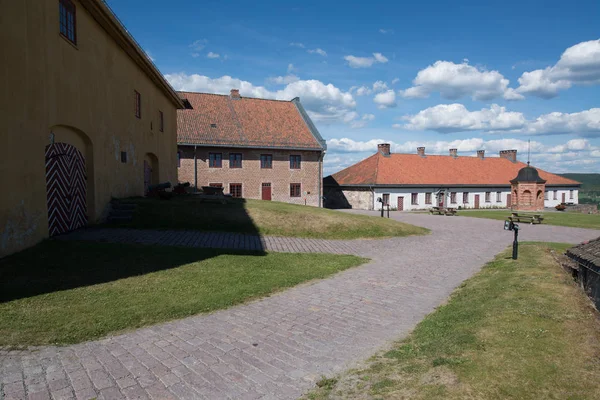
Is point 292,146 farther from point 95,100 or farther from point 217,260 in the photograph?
point 217,260

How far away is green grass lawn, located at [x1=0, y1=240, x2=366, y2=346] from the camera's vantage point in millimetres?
4887

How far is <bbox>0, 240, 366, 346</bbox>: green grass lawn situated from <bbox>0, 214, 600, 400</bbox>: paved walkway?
39cm

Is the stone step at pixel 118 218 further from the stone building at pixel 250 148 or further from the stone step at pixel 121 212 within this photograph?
the stone building at pixel 250 148

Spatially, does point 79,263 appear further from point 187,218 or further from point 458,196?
point 458,196

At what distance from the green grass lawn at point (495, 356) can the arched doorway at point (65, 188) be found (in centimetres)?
912

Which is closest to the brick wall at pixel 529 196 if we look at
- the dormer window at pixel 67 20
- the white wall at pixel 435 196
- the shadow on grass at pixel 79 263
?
the white wall at pixel 435 196

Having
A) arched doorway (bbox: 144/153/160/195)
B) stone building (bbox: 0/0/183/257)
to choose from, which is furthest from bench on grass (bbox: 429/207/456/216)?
stone building (bbox: 0/0/183/257)

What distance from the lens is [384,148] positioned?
145 feet

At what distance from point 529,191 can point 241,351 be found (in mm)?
41154

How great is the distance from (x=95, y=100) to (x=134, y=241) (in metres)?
4.89

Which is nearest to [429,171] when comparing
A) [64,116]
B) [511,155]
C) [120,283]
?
[511,155]

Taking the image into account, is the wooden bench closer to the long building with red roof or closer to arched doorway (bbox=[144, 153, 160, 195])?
the long building with red roof

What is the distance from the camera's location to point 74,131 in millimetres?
10789

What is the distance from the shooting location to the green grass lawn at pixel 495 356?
307 centimetres
